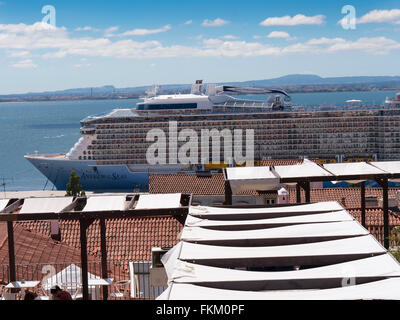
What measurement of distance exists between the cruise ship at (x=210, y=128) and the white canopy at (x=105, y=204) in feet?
153

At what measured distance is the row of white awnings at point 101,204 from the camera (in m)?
6.34

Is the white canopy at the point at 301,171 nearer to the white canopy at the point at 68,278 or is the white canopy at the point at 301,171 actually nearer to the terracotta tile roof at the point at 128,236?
the white canopy at the point at 68,278

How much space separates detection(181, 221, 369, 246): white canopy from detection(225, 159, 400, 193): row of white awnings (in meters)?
2.18

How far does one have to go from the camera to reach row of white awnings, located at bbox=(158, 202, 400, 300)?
3.69 metres

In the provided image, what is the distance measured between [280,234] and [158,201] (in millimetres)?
1839

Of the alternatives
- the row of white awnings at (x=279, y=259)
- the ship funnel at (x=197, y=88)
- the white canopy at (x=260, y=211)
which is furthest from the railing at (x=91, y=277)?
the ship funnel at (x=197, y=88)

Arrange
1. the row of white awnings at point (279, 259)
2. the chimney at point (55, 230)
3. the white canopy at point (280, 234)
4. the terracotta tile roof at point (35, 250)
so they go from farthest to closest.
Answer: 1. the chimney at point (55, 230)
2. the terracotta tile roof at point (35, 250)
3. the white canopy at point (280, 234)
4. the row of white awnings at point (279, 259)

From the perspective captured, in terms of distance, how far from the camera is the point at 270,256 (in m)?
4.51

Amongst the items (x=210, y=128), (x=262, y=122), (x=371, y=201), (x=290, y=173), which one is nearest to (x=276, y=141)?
(x=262, y=122)

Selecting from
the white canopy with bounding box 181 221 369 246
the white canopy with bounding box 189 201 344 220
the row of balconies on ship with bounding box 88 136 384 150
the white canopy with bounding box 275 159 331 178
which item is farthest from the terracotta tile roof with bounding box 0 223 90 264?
the row of balconies on ship with bounding box 88 136 384 150

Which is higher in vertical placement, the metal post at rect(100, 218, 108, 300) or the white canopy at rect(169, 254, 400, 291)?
the white canopy at rect(169, 254, 400, 291)

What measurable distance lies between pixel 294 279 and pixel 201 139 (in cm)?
5308

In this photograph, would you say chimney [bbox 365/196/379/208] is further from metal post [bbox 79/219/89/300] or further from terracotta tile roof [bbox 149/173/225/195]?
metal post [bbox 79/219/89/300]
